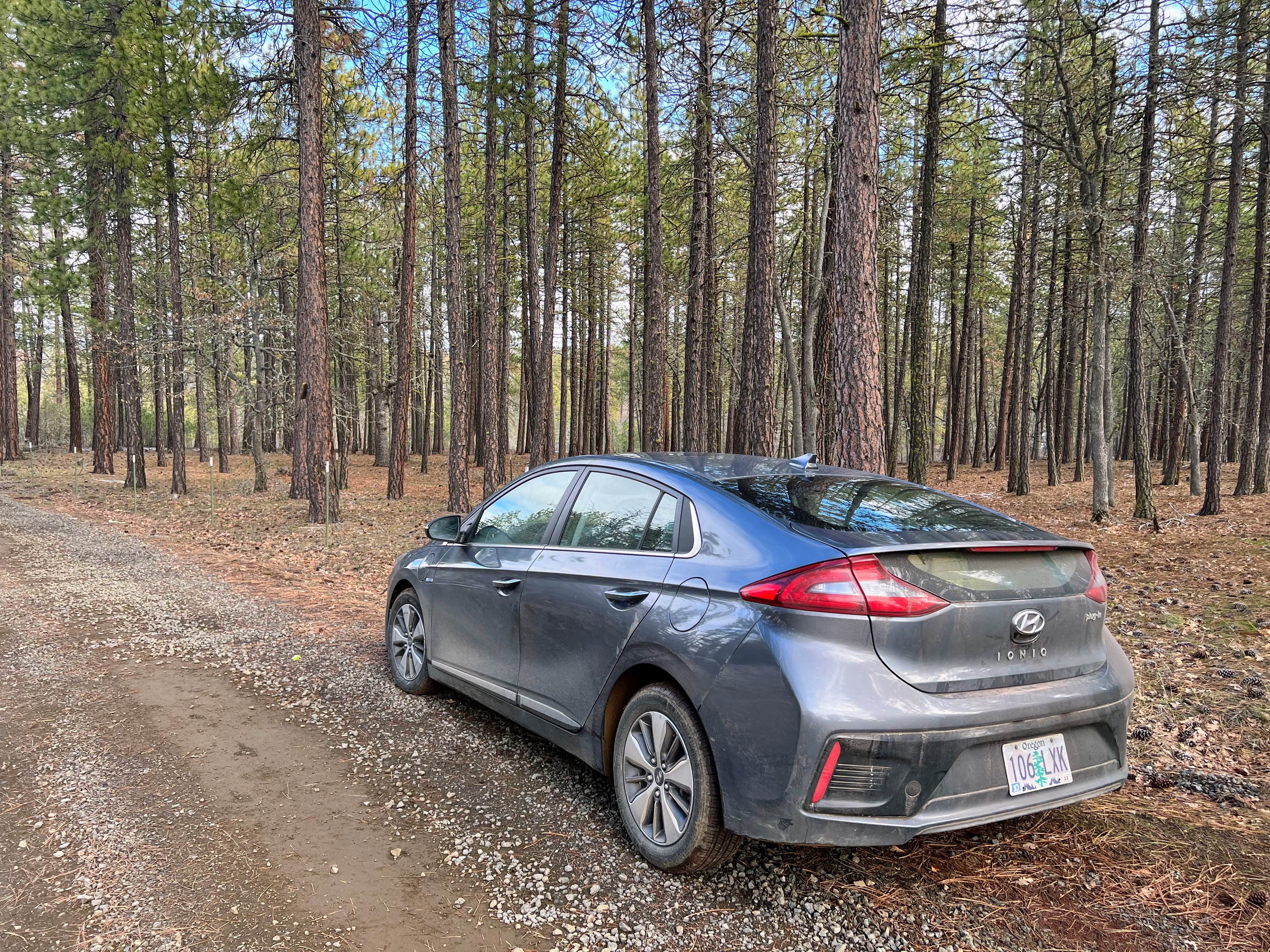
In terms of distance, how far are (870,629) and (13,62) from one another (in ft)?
94.5

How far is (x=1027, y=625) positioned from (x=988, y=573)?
0.75 feet

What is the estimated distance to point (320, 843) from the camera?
9.86 ft

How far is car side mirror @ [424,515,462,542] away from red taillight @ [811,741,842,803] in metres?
2.83

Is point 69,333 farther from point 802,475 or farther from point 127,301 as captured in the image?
point 802,475

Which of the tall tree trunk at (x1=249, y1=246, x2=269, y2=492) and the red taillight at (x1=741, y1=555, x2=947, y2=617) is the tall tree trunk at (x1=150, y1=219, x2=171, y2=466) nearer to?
the tall tree trunk at (x1=249, y1=246, x2=269, y2=492)

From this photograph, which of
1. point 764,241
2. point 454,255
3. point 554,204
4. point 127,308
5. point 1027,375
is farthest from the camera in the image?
point 1027,375

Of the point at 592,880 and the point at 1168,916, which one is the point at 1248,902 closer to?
the point at 1168,916

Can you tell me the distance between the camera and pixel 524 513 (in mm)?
4102

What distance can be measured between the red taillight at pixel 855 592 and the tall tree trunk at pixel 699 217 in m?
10.8

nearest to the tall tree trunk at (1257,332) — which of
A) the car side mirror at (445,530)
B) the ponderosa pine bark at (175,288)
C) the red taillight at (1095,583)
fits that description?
the red taillight at (1095,583)

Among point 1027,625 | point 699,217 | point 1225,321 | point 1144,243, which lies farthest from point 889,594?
point 1225,321

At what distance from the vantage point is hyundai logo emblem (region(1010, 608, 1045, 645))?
2529mm

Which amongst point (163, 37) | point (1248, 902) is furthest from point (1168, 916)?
point (163, 37)

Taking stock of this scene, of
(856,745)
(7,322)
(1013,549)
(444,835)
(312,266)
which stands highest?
(7,322)
